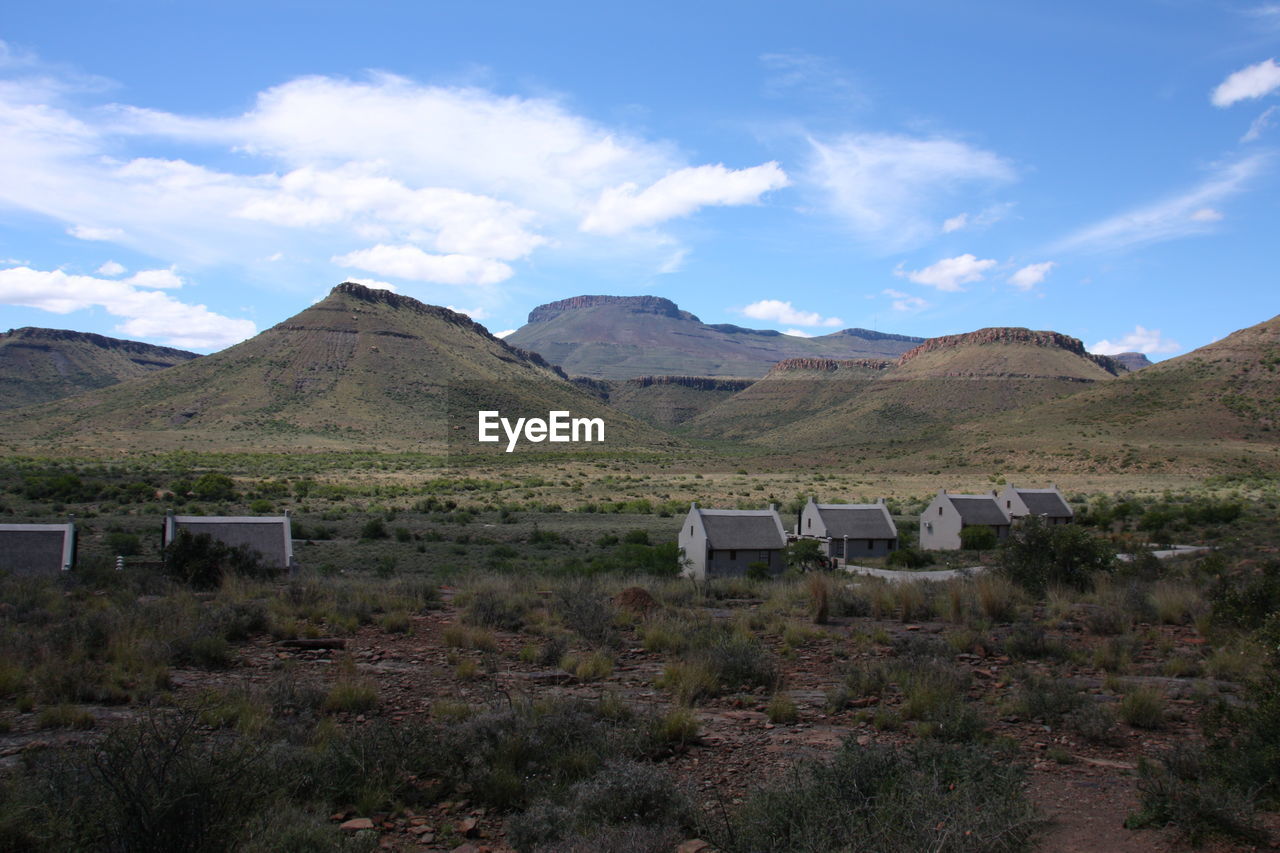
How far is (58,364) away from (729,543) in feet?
620

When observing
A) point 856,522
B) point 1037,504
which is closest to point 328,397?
point 856,522

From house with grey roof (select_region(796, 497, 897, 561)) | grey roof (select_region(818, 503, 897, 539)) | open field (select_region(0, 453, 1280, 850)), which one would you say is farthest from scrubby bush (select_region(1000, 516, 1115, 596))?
grey roof (select_region(818, 503, 897, 539))

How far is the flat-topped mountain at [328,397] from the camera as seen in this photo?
95.1m

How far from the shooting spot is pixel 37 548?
18.0m

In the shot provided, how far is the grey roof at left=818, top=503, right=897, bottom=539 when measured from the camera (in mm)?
30781

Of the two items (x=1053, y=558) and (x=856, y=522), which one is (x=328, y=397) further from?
(x=1053, y=558)

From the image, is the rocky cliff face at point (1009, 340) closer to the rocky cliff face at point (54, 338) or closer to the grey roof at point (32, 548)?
the grey roof at point (32, 548)

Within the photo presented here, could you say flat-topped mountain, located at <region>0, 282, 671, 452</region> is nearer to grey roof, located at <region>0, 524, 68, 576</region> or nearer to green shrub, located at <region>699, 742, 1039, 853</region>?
grey roof, located at <region>0, 524, 68, 576</region>

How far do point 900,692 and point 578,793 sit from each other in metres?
5.47

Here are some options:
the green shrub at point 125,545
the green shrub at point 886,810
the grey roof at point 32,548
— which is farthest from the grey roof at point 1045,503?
the green shrub at point 125,545

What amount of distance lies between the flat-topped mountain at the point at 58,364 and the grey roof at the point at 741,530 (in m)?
158

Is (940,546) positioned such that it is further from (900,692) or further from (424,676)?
(424,676)

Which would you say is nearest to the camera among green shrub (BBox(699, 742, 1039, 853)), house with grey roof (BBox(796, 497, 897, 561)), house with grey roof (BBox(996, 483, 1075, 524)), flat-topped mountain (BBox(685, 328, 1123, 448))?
green shrub (BBox(699, 742, 1039, 853))

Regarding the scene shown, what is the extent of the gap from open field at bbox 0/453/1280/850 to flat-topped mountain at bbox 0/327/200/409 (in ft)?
537
